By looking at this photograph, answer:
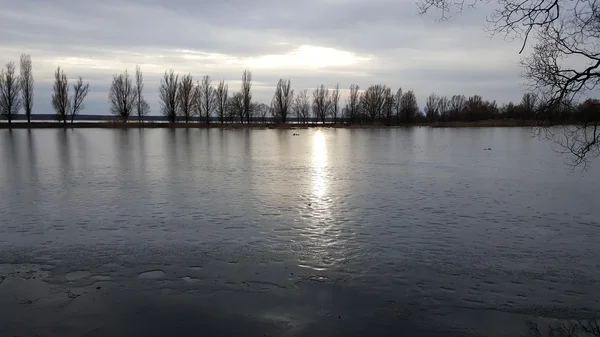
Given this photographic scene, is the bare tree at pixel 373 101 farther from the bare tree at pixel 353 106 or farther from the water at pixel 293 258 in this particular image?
the water at pixel 293 258

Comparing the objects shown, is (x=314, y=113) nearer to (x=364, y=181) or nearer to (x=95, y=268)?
(x=364, y=181)

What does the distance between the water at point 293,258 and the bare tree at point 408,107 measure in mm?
82871

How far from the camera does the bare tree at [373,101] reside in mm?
95125

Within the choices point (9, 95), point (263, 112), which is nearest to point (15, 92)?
point (9, 95)

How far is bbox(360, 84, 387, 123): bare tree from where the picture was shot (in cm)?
9512

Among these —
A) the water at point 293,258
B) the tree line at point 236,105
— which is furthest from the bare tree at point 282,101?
the water at point 293,258

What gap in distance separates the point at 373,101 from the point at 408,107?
782cm

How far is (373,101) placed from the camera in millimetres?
95562

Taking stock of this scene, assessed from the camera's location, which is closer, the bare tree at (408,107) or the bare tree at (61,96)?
the bare tree at (61,96)

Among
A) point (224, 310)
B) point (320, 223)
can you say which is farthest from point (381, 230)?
point (224, 310)

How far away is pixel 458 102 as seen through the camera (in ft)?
396

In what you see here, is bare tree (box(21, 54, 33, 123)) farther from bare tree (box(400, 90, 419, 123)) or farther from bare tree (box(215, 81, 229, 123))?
bare tree (box(400, 90, 419, 123))

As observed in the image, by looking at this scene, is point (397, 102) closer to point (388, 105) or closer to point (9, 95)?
point (388, 105)

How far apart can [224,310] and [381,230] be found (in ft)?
12.2
